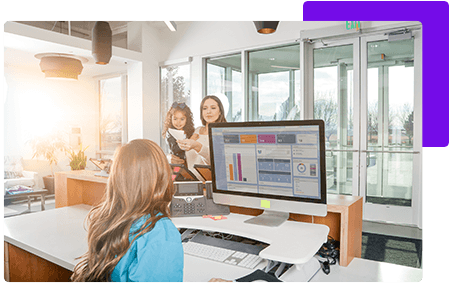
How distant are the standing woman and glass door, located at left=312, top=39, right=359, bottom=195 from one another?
1.12 meters

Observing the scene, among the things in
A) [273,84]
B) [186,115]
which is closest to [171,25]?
[186,115]

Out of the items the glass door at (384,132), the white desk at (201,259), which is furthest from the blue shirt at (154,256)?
the glass door at (384,132)

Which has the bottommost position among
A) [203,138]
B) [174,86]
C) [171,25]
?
[203,138]

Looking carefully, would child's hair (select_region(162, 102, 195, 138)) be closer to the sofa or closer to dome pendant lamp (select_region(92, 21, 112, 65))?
dome pendant lamp (select_region(92, 21, 112, 65))

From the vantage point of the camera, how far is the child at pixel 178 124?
1.49 meters

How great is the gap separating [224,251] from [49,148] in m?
0.88

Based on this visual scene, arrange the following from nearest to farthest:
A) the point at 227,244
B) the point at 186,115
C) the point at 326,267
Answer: the point at 326,267, the point at 227,244, the point at 186,115

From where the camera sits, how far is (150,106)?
1521mm

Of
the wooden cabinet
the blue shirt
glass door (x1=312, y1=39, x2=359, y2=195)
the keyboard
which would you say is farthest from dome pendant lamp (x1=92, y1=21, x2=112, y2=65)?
glass door (x1=312, y1=39, x2=359, y2=195)

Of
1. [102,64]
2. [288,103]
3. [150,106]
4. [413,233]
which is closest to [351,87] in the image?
[288,103]

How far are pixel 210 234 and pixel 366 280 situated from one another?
0.65 meters

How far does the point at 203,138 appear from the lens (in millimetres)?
1491

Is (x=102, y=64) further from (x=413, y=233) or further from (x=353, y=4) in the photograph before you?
(x=413, y=233)

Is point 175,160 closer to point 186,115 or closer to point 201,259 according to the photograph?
point 186,115
